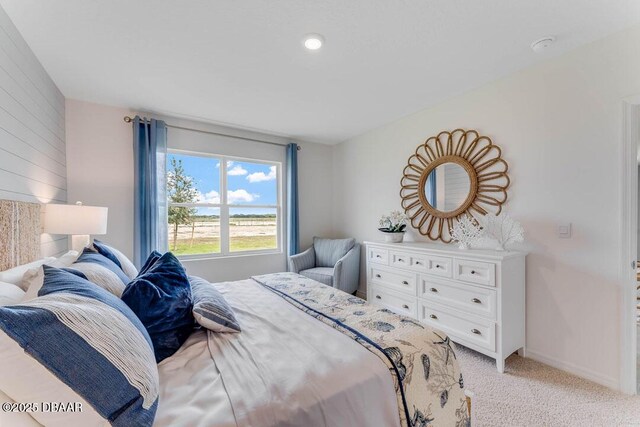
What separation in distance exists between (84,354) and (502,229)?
2.89 meters

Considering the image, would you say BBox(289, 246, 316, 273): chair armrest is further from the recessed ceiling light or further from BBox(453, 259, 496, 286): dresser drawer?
the recessed ceiling light

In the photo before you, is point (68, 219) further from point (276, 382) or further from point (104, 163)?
Answer: point (276, 382)

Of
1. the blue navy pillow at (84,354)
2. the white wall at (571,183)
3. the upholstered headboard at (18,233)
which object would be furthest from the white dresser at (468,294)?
the upholstered headboard at (18,233)

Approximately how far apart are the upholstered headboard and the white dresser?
3.02 metres

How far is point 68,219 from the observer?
2.15m

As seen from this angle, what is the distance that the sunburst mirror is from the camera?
2.65 meters

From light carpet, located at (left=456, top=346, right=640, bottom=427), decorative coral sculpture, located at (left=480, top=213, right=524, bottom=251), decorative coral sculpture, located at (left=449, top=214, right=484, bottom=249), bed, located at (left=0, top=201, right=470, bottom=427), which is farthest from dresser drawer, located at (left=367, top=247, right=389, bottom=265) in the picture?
bed, located at (left=0, top=201, right=470, bottom=427)

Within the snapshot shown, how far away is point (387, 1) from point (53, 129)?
3.07m

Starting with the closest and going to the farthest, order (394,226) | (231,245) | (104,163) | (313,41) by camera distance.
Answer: (313,41) → (104,163) → (394,226) → (231,245)

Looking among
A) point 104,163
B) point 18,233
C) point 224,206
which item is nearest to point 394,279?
point 224,206

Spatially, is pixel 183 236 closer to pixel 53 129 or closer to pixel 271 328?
pixel 53 129

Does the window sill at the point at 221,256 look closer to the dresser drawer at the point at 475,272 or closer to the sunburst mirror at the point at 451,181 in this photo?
the sunburst mirror at the point at 451,181

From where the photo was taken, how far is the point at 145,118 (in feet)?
10.6

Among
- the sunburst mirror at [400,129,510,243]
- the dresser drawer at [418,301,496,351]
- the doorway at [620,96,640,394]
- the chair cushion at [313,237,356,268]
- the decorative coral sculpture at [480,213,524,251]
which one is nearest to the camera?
the doorway at [620,96,640,394]
